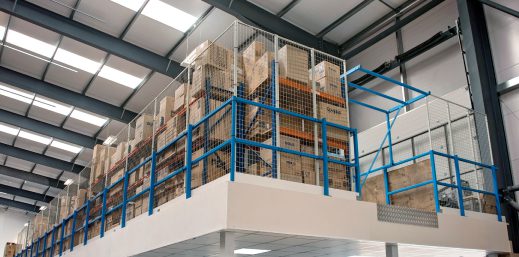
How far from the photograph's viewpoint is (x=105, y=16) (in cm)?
1491

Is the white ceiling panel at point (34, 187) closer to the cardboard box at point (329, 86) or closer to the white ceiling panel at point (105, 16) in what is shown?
the white ceiling panel at point (105, 16)

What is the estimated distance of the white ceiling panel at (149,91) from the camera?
17531 millimetres

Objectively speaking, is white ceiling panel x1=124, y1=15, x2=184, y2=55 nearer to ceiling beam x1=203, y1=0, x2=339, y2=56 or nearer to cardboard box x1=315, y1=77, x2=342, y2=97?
ceiling beam x1=203, y1=0, x2=339, y2=56

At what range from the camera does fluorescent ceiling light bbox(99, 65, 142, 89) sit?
1750 centimetres

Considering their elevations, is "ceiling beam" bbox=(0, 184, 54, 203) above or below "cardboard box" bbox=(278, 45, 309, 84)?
above

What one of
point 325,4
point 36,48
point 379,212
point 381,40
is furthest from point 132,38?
point 379,212

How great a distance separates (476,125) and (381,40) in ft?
17.8

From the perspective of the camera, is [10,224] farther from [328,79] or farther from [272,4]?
[328,79]

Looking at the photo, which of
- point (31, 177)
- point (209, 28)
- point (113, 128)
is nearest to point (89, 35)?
point (209, 28)

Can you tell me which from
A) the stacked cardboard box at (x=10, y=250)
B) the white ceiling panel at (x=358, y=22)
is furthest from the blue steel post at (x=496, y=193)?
the stacked cardboard box at (x=10, y=250)

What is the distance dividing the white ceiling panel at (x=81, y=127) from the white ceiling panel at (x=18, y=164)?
616 centimetres

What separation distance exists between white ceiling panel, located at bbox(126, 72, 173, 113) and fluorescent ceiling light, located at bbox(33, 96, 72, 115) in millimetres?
2983

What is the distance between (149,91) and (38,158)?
9.98 meters

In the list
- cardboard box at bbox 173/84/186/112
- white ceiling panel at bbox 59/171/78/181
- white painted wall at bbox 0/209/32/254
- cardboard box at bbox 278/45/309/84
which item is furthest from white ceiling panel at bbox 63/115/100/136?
cardboard box at bbox 278/45/309/84
